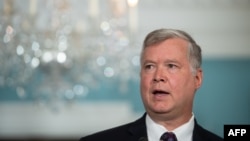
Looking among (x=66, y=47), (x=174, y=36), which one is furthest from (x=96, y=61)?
(x=174, y=36)

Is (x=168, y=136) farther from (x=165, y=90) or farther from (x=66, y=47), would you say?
(x=66, y=47)

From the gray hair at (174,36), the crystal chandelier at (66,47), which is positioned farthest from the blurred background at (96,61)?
the gray hair at (174,36)

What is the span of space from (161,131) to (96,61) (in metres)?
2.08

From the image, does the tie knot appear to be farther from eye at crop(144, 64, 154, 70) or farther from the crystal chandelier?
the crystal chandelier

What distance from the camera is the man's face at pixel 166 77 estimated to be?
1247 mm

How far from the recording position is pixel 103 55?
323 cm

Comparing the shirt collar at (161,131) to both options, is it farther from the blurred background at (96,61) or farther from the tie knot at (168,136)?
the blurred background at (96,61)

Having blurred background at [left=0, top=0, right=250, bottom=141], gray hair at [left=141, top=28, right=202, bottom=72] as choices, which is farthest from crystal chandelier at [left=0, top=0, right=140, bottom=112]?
gray hair at [left=141, top=28, right=202, bottom=72]

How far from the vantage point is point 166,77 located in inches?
49.8

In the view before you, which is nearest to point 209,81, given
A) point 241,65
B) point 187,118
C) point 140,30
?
point 241,65

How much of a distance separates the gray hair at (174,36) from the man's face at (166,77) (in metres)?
0.01

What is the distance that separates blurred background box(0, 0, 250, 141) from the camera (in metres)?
3.20

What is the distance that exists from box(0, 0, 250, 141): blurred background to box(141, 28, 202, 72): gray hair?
1.84 m

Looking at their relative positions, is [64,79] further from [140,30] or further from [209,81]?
[209,81]
